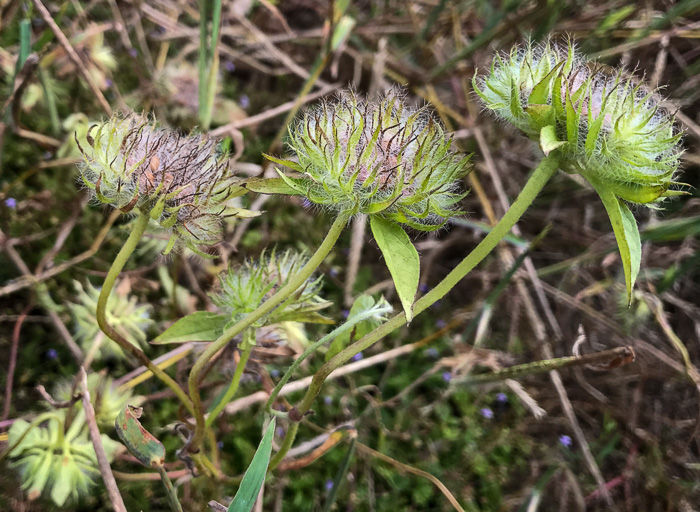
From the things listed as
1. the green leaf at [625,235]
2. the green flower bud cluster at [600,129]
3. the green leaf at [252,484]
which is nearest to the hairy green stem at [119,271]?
the green leaf at [252,484]

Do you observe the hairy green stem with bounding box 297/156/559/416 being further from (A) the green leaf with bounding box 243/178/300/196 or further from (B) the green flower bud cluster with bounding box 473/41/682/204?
(A) the green leaf with bounding box 243/178/300/196

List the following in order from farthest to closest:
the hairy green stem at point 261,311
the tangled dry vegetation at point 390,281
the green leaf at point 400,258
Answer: the tangled dry vegetation at point 390,281, the hairy green stem at point 261,311, the green leaf at point 400,258

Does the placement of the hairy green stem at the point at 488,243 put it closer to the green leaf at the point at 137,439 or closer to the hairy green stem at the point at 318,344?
the hairy green stem at the point at 318,344

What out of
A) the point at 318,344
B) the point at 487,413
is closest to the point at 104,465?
the point at 318,344

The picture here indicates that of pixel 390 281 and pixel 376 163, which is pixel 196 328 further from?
pixel 390 281

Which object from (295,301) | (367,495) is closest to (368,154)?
(295,301)

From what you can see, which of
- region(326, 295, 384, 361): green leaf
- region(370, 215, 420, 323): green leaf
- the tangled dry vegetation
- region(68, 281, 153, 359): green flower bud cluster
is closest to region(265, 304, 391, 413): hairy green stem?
region(326, 295, 384, 361): green leaf

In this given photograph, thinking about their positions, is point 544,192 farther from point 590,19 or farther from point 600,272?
point 590,19
